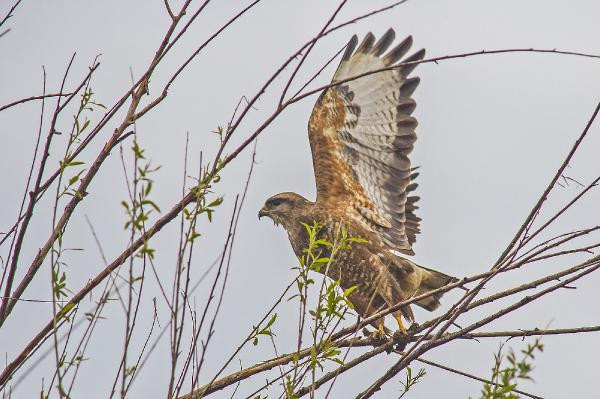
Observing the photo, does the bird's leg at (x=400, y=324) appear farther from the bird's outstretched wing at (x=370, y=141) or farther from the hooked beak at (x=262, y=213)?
the hooked beak at (x=262, y=213)

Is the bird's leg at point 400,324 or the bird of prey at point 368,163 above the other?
the bird of prey at point 368,163

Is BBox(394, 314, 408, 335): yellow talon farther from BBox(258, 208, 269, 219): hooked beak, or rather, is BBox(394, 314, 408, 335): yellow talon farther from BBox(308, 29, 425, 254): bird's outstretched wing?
BBox(258, 208, 269, 219): hooked beak

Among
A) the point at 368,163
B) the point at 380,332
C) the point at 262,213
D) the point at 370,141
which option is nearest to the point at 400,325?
the point at 380,332

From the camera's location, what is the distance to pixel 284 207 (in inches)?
284

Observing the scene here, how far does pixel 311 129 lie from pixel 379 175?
69cm

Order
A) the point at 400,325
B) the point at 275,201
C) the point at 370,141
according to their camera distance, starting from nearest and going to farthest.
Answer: the point at 400,325
the point at 370,141
the point at 275,201

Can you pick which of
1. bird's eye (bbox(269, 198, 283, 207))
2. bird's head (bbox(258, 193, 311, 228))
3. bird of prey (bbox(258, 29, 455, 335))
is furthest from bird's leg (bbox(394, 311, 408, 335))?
bird's eye (bbox(269, 198, 283, 207))

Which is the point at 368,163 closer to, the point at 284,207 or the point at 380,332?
the point at 284,207

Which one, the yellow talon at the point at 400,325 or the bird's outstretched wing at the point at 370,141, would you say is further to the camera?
the bird's outstretched wing at the point at 370,141

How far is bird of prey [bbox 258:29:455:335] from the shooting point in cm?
677

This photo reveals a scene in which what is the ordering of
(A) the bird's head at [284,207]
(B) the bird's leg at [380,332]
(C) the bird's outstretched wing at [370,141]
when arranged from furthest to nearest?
1. (A) the bird's head at [284,207]
2. (C) the bird's outstretched wing at [370,141]
3. (B) the bird's leg at [380,332]

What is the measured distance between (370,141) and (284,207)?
2.94 ft

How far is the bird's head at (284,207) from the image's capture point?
7.07 meters

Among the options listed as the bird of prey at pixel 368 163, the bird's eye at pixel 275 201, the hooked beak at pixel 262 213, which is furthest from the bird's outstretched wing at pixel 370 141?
the hooked beak at pixel 262 213
